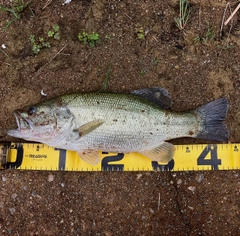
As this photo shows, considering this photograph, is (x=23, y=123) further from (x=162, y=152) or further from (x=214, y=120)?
(x=214, y=120)

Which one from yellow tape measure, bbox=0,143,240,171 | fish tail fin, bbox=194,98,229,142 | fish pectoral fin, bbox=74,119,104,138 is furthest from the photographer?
yellow tape measure, bbox=0,143,240,171

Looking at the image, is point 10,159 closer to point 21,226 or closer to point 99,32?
point 21,226

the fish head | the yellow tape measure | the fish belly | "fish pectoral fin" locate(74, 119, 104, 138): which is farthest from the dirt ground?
"fish pectoral fin" locate(74, 119, 104, 138)

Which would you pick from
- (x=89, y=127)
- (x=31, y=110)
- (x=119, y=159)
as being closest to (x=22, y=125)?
(x=31, y=110)

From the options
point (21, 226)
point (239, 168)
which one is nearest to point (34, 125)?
point (21, 226)

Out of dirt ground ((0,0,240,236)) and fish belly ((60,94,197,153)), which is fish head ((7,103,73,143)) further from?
dirt ground ((0,0,240,236))

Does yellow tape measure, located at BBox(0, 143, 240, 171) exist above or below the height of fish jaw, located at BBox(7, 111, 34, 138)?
below

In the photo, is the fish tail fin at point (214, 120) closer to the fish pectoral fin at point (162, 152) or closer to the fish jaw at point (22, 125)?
the fish pectoral fin at point (162, 152)
